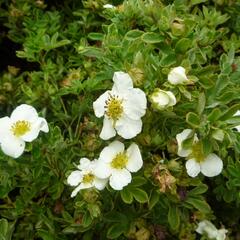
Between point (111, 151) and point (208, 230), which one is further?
point (208, 230)

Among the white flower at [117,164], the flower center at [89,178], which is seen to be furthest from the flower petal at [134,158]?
the flower center at [89,178]

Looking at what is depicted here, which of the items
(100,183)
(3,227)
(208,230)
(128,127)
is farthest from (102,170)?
(208,230)

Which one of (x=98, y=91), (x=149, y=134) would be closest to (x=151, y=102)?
(x=149, y=134)

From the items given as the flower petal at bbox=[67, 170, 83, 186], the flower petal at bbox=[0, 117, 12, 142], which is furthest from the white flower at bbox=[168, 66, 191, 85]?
the flower petal at bbox=[0, 117, 12, 142]

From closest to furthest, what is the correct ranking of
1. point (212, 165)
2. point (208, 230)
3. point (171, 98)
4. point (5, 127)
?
point (171, 98), point (212, 165), point (5, 127), point (208, 230)

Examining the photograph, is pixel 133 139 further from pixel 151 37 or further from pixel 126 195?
pixel 151 37

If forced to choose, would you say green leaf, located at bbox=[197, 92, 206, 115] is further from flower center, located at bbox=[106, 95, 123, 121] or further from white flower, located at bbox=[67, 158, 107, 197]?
white flower, located at bbox=[67, 158, 107, 197]

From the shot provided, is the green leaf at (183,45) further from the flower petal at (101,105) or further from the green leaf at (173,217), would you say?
the green leaf at (173,217)
